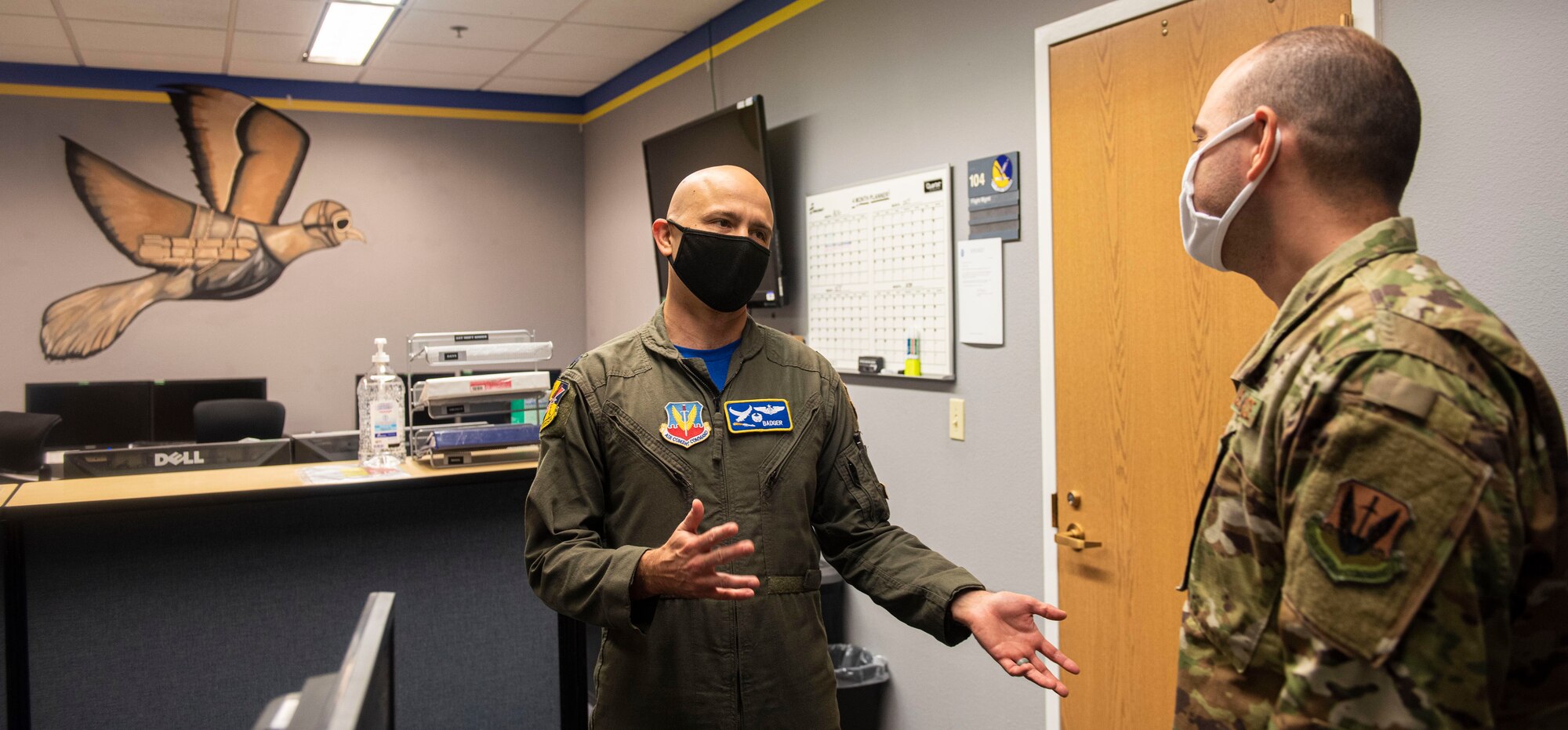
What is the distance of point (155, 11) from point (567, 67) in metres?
1.82

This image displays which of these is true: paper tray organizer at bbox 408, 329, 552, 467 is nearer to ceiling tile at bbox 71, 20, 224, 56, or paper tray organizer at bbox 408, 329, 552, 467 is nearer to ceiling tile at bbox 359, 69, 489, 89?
ceiling tile at bbox 71, 20, 224, 56

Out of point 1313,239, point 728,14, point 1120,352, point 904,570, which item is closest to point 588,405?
point 904,570

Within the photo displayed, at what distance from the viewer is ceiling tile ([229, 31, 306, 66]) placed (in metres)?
4.48

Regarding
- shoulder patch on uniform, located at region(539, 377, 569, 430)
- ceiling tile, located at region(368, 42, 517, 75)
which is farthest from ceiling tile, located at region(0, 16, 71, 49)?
shoulder patch on uniform, located at region(539, 377, 569, 430)

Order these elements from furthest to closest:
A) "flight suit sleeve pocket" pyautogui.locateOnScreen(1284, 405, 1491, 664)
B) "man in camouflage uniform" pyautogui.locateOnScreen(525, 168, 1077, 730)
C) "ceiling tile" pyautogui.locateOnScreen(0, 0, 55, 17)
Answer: "ceiling tile" pyautogui.locateOnScreen(0, 0, 55, 17)
"man in camouflage uniform" pyautogui.locateOnScreen(525, 168, 1077, 730)
"flight suit sleeve pocket" pyautogui.locateOnScreen(1284, 405, 1491, 664)

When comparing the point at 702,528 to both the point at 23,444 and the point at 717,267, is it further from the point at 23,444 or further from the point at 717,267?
the point at 23,444

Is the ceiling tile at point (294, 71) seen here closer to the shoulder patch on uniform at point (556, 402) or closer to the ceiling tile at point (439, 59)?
the ceiling tile at point (439, 59)

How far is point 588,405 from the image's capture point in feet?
5.10

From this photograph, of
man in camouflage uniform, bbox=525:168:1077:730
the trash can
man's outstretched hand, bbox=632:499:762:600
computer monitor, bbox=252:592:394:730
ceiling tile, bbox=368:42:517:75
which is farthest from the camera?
ceiling tile, bbox=368:42:517:75

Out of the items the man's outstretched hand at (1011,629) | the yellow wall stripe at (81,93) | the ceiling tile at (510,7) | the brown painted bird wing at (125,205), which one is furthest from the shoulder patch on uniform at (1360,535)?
the yellow wall stripe at (81,93)

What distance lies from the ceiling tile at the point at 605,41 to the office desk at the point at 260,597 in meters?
2.47

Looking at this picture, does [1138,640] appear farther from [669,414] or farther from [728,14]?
[728,14]

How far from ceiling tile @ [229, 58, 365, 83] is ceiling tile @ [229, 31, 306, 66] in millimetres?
72

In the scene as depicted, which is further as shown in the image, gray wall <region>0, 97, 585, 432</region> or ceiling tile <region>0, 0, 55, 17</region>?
gray wall <region>0, 97, 585, 432</region>
